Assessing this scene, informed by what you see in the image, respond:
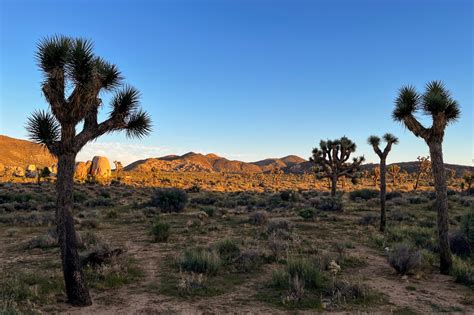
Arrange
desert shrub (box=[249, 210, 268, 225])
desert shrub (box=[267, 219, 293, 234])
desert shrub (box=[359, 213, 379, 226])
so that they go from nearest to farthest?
desert shrub (box=[267, 219, 293, 234])
desert shrub (box=[249, 210, 268, 225])
desert shrub (box=[359, 213, 379, 226])

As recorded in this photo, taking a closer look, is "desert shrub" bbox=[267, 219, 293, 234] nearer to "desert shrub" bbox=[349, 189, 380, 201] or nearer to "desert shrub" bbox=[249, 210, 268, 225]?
"desert shrub" bbox=[249, 210, 268, 225]

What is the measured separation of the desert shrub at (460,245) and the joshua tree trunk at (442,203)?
2.52 m

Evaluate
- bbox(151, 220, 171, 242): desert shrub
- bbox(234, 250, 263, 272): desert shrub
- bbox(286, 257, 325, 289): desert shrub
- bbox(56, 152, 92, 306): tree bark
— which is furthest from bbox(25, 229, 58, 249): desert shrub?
bbox(286, 257, 325, 289): desert shrub

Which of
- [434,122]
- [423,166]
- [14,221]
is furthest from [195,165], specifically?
[434,122]

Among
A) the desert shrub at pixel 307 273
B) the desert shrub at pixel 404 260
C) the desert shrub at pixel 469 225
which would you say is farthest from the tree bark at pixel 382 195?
the desert shrub at pixel 307 273

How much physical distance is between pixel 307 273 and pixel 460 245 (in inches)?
279

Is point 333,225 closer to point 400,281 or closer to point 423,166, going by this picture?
point 400,281

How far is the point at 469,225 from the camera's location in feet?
39.4

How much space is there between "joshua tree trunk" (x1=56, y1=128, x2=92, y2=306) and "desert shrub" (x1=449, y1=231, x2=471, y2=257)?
11823 millimetres

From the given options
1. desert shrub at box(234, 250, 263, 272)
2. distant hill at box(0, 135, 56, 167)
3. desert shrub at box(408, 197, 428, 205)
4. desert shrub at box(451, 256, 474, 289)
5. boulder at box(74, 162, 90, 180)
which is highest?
distant hill at box(0, 135, 56, 167)

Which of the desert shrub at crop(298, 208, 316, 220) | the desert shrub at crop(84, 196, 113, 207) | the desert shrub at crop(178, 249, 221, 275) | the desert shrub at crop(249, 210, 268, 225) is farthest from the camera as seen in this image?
the desert shrub at crop(84, 196, 113, 207)

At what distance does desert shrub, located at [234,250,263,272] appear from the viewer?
402 inches

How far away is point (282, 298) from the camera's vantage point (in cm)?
760

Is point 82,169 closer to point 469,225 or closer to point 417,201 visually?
point 417,201
